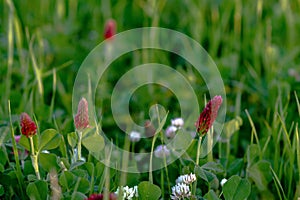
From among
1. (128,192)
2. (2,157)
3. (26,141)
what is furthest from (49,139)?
(128,192)

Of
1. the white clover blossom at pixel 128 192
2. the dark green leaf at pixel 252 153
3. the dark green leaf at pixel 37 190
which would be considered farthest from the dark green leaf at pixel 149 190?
the dark green leaf at pixel 252 153

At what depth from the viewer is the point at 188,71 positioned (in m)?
2.67

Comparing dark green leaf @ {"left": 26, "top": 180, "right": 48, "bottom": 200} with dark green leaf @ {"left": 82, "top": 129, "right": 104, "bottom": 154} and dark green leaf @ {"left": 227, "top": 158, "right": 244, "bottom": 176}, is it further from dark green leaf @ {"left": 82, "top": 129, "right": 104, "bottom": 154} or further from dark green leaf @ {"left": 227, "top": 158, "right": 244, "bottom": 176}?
dark green leaf @ {"left": 227, "top": 158, "right": 244, "bottom": 176}

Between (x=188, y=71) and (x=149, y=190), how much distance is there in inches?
45.0

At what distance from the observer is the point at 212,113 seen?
5.26 ft

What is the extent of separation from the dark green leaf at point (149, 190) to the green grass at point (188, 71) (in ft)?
0.46

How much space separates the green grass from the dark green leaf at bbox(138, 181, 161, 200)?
14cm

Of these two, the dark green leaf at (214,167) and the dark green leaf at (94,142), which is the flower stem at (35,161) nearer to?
the dark green leaf at (94,142)

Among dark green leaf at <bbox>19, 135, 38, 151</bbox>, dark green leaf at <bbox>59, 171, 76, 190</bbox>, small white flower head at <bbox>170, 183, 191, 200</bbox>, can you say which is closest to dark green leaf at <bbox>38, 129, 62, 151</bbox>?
dark green leaf at <bbox>19, 135, 38, 151</bbox>

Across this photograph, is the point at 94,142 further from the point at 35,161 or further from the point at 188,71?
the point at 188,71

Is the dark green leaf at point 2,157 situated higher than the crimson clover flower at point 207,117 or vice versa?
the crimson clover flower at point 207,117

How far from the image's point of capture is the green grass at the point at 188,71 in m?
1.87

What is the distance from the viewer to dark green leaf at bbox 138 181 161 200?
5.21 ft

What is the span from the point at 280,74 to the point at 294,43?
396mm
